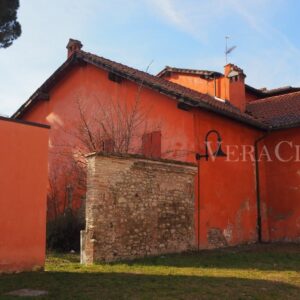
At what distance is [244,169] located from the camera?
51.1 ft

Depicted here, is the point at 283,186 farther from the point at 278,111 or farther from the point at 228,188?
the point at 278,111

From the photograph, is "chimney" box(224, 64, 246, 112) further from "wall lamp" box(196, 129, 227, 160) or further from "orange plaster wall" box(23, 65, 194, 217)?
"orange plaster wall" box(23, 65, 194, 217)

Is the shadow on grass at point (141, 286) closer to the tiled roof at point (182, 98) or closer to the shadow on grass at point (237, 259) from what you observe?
the shadow on grass at point (237, 259)

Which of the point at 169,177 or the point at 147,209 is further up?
the point at 169,177

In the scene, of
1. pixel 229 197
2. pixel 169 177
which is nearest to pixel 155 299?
pixel 169 177

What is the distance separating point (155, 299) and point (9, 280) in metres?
3.04

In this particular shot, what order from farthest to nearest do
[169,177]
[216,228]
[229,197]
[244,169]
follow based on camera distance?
[244,169], [229,197], [216,228], [169,177]

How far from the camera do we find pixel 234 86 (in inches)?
727

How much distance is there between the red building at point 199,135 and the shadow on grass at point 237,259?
999 millimetres

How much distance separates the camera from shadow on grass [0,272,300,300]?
6.71m

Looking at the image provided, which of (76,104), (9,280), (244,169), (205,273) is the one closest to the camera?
(9,280)

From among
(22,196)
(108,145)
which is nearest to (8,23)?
(108,145)

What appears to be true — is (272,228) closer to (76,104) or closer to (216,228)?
(216,228)

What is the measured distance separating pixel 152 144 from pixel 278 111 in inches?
238
